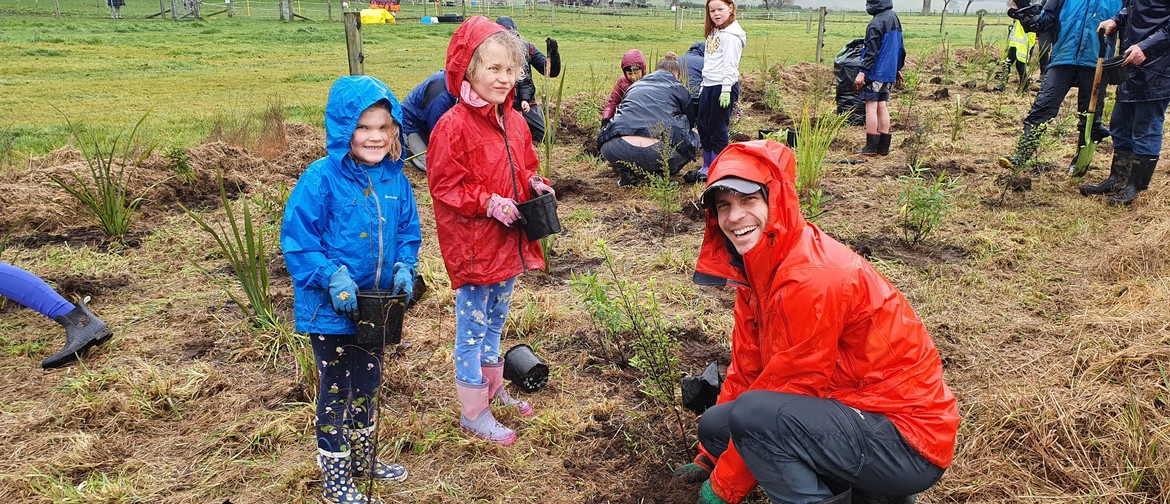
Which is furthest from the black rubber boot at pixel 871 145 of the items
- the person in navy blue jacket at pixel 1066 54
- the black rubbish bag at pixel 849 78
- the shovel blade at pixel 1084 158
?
the shovel blade at pixel 1084 158

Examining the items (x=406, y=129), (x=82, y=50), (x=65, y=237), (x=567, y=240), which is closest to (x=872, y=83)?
(x=567, y=240)

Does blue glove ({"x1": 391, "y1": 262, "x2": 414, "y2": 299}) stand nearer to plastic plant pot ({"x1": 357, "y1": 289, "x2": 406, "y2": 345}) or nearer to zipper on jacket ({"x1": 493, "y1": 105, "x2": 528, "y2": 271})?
plastic plant pot ({"x1": 357, "y1": 289, "x2": 406, "y2": 345})

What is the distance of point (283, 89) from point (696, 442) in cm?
1092

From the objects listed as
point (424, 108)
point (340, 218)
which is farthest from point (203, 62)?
point (340, 218)

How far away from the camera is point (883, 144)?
7273 millimetres

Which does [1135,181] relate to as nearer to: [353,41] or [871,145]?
[871,145]

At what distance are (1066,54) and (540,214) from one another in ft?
17.4

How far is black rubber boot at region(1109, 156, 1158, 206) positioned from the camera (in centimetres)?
527

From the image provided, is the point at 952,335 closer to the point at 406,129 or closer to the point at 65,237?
the point at 406,129

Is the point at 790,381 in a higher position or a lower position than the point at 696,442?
higher

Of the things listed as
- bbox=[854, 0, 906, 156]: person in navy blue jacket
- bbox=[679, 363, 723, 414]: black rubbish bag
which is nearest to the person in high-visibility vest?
bbox=[854, 0, 906, 156]: person in navy blue jacket

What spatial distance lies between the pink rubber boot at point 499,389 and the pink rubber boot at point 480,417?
0.13 meters

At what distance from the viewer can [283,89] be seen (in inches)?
463

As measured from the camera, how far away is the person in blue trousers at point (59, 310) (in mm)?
3479
